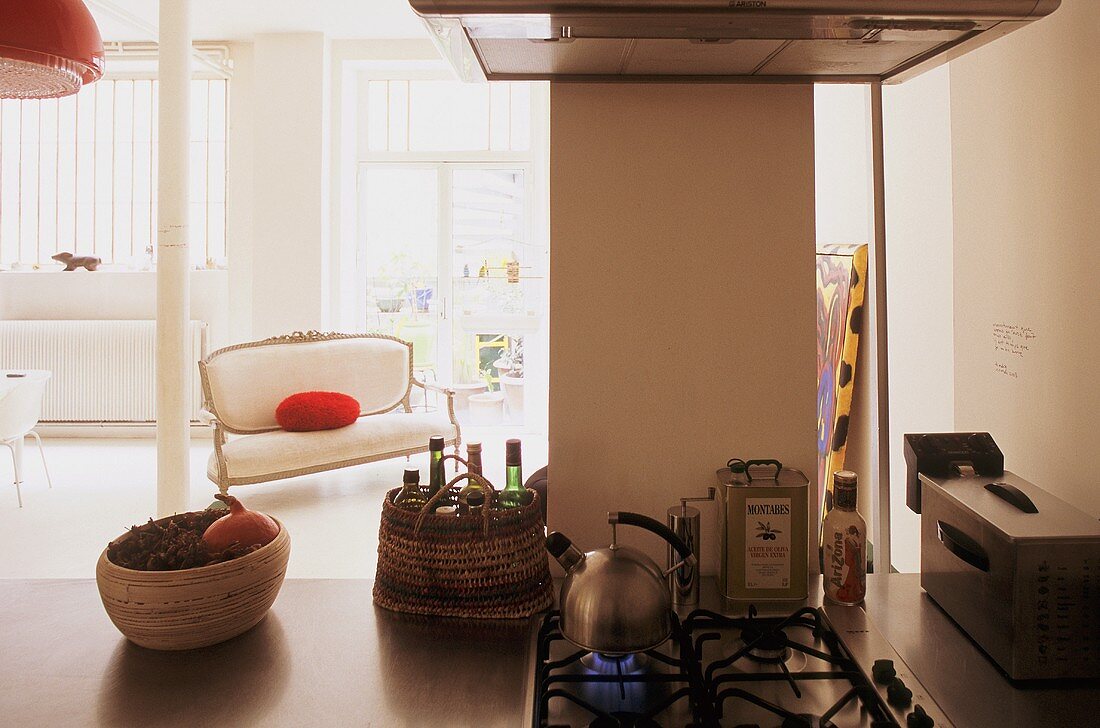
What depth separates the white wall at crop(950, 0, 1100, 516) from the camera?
1.45m

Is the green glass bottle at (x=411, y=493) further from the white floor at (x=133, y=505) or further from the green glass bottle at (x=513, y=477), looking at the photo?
the white floor at (x=133, y=505)

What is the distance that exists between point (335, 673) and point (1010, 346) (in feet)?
4.75

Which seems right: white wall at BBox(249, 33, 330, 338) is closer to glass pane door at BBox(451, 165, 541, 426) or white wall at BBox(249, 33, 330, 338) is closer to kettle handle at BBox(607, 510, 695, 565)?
glass pane door at BBox(451, 165, 541, 426)

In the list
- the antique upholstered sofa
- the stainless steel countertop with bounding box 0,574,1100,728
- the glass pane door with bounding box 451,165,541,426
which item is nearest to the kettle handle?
the stainless steel countertop with bounding box 0,574,1100,728

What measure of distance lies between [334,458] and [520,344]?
283 centimetres

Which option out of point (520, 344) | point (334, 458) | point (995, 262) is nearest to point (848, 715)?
point (995, 262)

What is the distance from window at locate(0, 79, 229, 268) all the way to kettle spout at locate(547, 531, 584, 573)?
23.5 ft

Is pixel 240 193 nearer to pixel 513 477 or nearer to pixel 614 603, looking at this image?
pixel 513 477

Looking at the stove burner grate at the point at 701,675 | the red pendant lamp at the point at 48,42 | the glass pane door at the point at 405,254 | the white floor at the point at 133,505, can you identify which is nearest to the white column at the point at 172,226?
the white floor at the point at 133,505

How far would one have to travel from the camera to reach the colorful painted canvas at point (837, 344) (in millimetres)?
2809

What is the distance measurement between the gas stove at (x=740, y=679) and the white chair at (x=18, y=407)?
4.92m

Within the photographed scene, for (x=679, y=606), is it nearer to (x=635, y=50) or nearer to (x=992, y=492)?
(x=992, y=492)

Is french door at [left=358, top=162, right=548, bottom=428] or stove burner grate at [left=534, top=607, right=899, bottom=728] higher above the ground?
french door at [left=358, top=162, right=548, bottom=428]

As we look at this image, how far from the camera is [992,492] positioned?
1.32m
